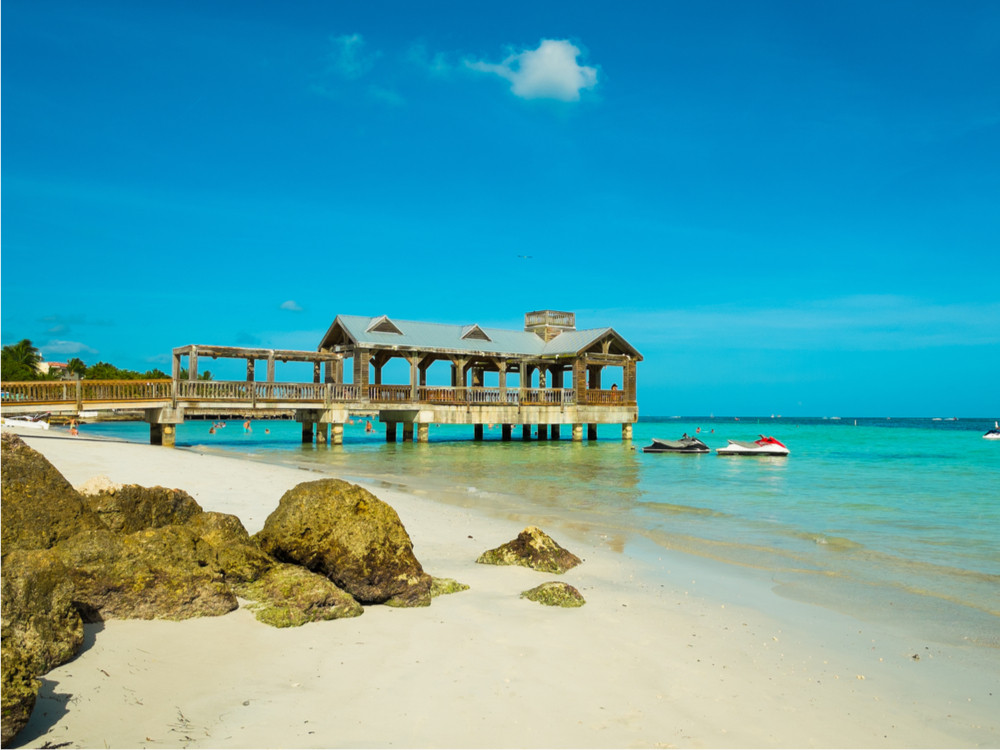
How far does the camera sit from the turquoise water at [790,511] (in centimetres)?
878

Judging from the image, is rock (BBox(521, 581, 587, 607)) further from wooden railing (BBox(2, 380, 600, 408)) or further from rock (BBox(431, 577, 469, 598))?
wooden railing (BBox(2, 380, 600, 408))

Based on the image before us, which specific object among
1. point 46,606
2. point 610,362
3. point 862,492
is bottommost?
point 862,492

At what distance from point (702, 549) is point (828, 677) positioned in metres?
5.67

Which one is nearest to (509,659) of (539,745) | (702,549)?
(539,745)

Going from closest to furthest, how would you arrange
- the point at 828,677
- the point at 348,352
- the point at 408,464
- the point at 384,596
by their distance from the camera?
the point at 828,677 < the point at 384,596 < the point at 408,464 < the point at 348,352

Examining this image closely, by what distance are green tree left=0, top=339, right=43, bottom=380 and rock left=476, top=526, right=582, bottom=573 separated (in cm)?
7536

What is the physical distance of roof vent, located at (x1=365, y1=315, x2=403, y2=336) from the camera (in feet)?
121

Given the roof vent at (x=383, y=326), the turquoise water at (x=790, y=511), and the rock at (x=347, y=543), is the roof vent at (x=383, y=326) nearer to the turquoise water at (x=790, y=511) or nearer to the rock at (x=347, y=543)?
the turquoise water at (x=790, y=511)

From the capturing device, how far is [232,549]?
21.7 feet

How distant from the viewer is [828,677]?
5594mm

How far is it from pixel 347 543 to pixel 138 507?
6.76 feet

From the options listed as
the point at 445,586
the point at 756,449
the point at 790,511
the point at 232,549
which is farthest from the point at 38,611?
the point at 756,449

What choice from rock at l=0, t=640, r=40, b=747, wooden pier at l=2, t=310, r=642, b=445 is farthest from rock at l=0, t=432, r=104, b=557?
wooden pier at l=2, t=310, r=642, b=445

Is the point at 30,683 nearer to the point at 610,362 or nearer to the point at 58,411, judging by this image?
the point at 58,411
